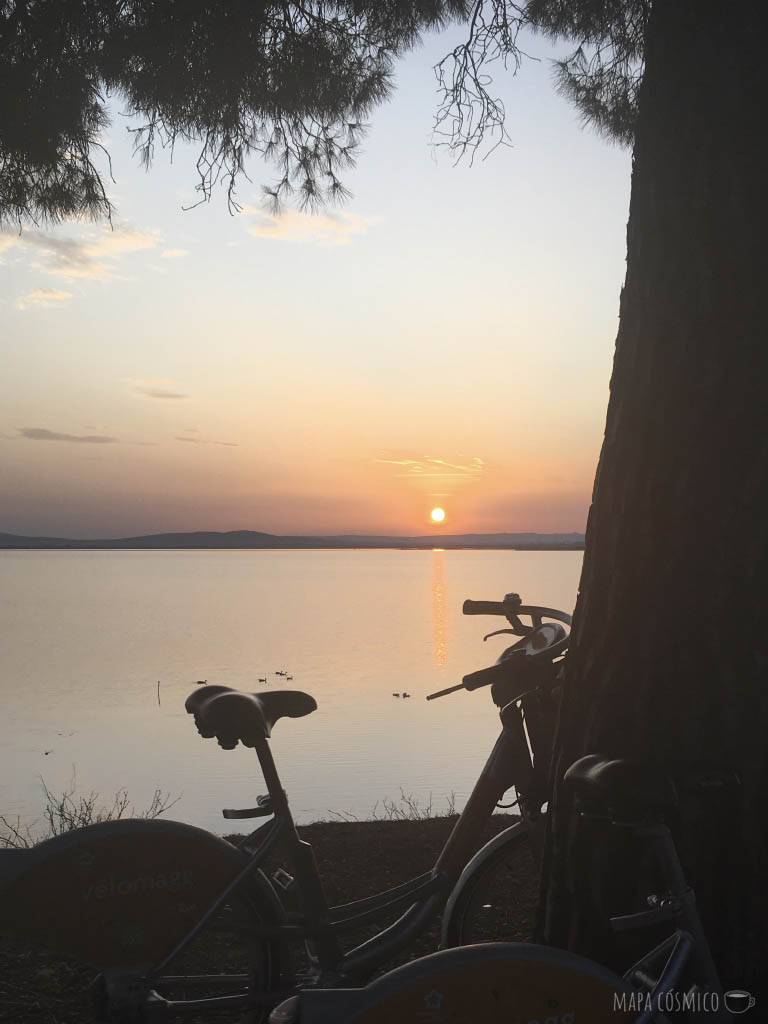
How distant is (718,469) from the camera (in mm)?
2418

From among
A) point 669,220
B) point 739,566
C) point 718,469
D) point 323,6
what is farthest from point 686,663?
point 323,6

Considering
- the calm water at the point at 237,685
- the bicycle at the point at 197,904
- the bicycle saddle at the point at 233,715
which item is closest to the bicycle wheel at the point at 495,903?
the bicycle at the point at 197,904

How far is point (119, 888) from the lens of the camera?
2377 millimetres

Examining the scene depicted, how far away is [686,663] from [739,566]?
0.93 ft

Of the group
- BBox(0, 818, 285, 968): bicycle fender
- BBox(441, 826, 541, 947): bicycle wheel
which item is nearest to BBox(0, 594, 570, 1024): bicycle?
BBox(0, 818, 285, 968): bicycle fender

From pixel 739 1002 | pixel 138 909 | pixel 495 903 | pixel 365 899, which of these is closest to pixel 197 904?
pixel 138 909

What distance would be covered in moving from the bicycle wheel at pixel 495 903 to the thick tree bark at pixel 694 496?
0.32 metres

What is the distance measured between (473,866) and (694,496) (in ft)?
4.27

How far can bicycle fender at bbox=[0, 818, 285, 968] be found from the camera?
7.51 ft

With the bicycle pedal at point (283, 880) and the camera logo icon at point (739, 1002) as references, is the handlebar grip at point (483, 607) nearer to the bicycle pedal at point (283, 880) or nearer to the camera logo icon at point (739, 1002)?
the bicycle pedal at point (283, 880)

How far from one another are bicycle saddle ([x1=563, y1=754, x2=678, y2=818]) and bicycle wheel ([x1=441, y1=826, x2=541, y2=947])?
1.06 meters

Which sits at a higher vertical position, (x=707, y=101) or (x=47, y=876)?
(x=707, y=101)

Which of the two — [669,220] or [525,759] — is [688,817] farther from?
[669,220]

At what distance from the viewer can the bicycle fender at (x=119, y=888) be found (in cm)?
229
